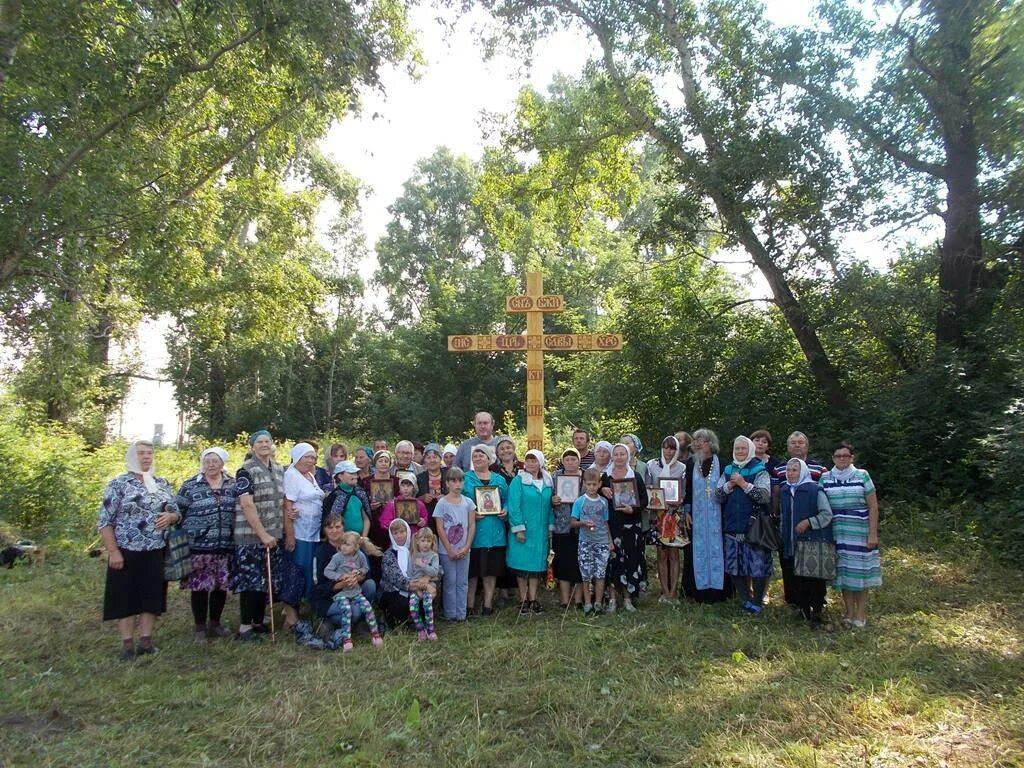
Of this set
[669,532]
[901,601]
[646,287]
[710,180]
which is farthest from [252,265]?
[901,601]

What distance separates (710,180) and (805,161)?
1387 mm

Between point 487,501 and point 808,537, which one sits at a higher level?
point 487,501

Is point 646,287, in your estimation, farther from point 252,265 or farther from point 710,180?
point 252,265

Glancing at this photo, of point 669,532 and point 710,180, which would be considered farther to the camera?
point 710,180

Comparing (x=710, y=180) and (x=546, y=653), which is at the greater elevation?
(x=710, y=180)

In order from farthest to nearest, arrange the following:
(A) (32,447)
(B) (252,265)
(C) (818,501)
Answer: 1. (B) (252,265)
2. (A) (32,447)
3. (C) (818,501)

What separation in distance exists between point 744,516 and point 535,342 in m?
4.56

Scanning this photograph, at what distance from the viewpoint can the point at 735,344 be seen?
41.3 feet

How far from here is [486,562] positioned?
666 cm

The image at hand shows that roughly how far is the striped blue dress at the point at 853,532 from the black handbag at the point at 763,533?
0.49 metres

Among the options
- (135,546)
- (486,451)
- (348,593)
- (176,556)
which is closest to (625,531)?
(486,451)

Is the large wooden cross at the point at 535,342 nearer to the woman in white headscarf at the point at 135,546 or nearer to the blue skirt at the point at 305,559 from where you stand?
the blue skirt at the point at 305,559

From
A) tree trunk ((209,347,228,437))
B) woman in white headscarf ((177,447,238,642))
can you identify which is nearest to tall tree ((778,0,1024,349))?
woman in white headscarf ((177,447,238,642))

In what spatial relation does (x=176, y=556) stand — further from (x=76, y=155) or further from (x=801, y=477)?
(x=76, y=155)
